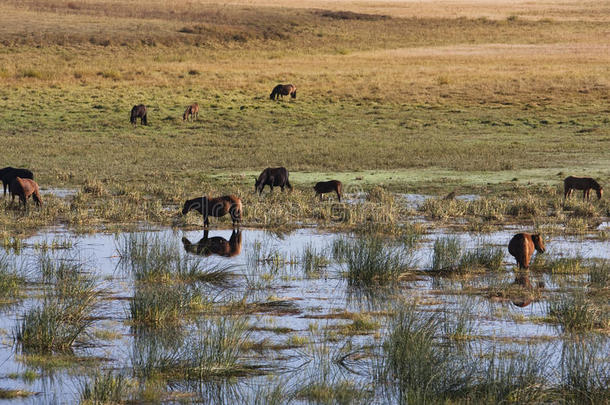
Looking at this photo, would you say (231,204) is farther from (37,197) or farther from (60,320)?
(60,320)

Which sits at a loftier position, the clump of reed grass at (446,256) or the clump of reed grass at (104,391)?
the clump of reed grass at (446,256)

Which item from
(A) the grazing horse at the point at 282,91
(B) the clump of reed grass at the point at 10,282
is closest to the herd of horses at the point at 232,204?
(B) the clump of reed grass at the point at 10,282

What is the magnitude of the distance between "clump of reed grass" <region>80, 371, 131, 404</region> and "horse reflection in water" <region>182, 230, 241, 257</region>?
6101mm

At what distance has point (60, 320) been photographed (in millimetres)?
9125

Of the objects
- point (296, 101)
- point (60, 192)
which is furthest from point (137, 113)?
point (60, 192)

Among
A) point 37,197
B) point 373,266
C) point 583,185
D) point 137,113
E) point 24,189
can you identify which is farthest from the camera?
point 137,113

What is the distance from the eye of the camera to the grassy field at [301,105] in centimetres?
2355

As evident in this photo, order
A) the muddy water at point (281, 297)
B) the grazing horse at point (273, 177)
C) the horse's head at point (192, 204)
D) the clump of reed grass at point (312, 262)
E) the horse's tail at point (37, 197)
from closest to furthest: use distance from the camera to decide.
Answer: the muddy water at point (281, 297) < the clump of reed grass at point (312, 262) < the horse's head at point (192, 204) < the horse's tail at point (37, 197) < the grazing horse at point (273, 177)

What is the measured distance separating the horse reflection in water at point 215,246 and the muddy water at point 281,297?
0.05m

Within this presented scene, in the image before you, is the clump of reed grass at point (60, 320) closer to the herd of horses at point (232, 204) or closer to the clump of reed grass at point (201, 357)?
the clump of reed grass at point (201, 357)

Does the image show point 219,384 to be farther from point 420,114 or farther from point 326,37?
point 326,37

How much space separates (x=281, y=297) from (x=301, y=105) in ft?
87.0

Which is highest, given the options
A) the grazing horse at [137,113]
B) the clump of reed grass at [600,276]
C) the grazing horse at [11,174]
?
the grazing horse at [137,113]

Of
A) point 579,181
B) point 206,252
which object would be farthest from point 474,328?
point 579,181
